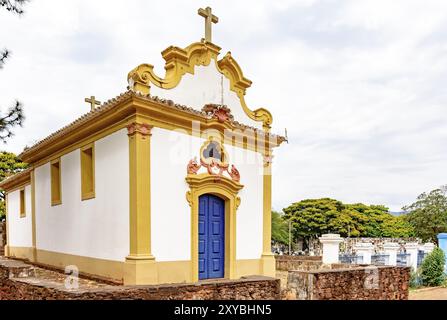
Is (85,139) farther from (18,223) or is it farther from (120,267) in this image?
(18,223)

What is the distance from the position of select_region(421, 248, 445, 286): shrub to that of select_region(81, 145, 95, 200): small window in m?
10.6

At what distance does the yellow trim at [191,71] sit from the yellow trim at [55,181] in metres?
4.92

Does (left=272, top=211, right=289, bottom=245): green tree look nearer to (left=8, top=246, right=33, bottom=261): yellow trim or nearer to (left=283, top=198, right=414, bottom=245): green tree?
(left=283, top=198, right=414, bottom=245): green tree

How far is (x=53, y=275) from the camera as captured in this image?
10.4 meters

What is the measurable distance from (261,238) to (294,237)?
87.4ft

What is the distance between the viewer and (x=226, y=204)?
9.76 meters

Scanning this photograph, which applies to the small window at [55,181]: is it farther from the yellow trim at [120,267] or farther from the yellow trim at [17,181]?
the yellow trim at [17,181]

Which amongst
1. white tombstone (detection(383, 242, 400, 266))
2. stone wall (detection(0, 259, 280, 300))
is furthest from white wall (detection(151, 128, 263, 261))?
white tombstone (detection(383, 242, 400, 266))

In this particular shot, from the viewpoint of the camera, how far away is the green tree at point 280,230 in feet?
117

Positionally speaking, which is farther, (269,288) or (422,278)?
(422,278)

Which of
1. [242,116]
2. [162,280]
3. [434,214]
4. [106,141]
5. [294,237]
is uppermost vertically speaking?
[242,116]

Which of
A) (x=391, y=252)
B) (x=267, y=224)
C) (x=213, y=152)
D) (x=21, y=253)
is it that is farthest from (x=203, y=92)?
(x=21, y=253)
